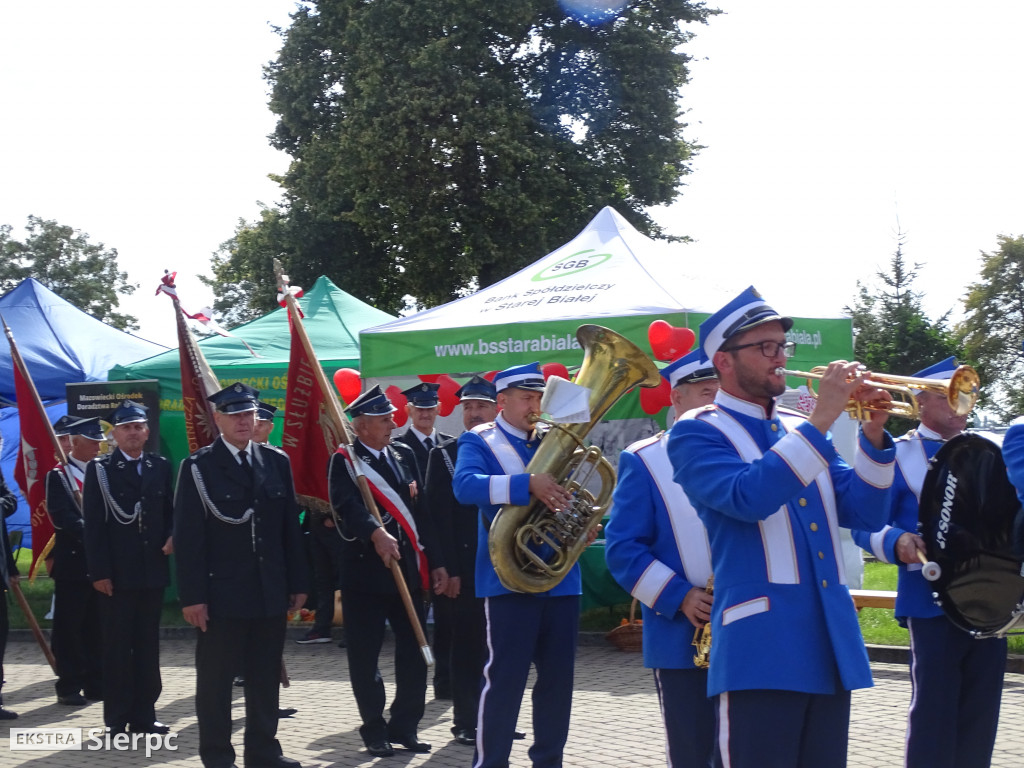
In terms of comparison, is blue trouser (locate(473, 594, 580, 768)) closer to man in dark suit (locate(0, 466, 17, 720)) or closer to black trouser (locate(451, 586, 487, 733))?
black trouser (locate(451, 586, 487, 733))

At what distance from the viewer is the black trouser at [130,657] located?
7984mm

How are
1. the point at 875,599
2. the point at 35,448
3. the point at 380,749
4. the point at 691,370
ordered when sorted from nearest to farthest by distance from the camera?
the point at 691,370 < the point at 380,749 < the point at 875,599 < the point at 35,448

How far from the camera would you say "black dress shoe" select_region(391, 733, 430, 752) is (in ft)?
24.0

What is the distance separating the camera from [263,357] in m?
15.1

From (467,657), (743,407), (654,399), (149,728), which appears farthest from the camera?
(654,399)

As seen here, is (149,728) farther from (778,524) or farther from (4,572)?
(778,524)

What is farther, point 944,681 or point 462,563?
point 462,563

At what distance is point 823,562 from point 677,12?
2687 cm

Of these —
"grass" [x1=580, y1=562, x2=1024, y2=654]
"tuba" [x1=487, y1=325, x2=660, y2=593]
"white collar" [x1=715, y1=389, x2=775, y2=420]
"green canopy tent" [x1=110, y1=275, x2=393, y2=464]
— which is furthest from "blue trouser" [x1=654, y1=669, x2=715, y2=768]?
"green canopy tent" [x1=110, y1=275, x2=393, y2=464]

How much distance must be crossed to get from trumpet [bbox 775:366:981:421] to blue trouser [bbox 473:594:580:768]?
Answer: 2.13 meters

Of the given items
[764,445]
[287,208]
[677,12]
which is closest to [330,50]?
[287,208]

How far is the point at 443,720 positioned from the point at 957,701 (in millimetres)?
4057

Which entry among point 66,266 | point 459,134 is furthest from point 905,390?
point 66,266

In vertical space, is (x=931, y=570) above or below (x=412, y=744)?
above
